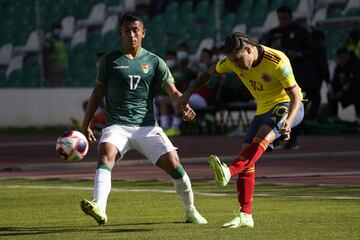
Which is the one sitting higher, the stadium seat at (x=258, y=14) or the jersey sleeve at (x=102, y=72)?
the jersey sleeve at (x=102, y=72)

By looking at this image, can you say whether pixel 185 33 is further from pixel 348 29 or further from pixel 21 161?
pixel 21 161

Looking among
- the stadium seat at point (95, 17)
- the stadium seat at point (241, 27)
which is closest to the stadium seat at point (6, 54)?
the stadium seat at point (95, 17)

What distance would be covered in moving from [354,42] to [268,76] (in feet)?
55.8

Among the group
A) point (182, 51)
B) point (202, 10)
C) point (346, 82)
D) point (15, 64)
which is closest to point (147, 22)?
point (202, 10)

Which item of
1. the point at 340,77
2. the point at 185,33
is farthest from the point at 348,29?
the point at 185,33

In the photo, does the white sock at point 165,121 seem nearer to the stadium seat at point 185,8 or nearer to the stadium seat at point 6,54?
the stadium seat at point 185,8

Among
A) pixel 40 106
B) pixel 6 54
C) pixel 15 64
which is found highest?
pixel 6 54

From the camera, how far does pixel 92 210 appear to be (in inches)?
475

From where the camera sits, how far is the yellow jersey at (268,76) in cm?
1259

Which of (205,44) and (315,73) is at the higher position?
(315,73)

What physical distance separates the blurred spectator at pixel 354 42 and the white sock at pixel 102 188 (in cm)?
1720

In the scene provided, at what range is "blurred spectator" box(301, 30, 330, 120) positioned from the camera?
26797 mm

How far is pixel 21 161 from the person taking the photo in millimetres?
23359

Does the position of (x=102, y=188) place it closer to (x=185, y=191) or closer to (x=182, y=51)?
(x=185, y=191)
